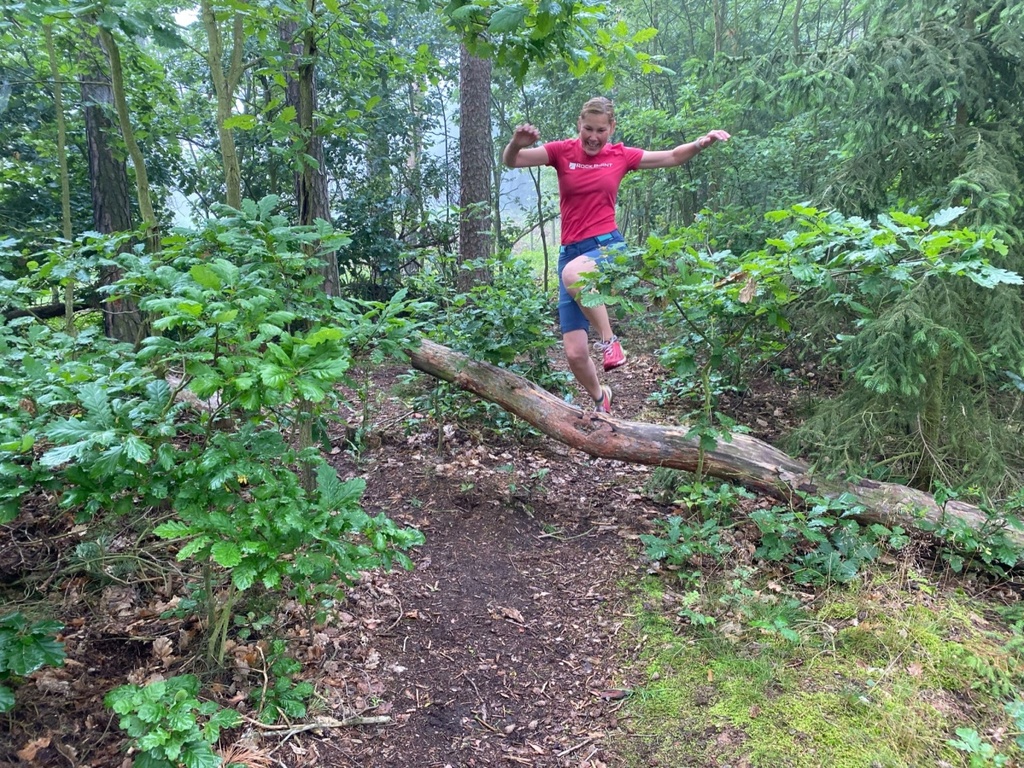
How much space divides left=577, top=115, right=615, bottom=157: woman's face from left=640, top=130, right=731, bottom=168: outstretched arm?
0.35 m

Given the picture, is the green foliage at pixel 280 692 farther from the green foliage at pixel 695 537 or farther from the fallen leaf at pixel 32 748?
the green foliage at pixel 695 537

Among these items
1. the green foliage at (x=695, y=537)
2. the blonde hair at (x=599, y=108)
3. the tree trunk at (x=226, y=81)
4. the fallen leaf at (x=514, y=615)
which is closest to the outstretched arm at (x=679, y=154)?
the blonde hair at (x=599, y=108)

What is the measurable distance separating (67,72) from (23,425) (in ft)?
17.7

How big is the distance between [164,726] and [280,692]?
0.51m

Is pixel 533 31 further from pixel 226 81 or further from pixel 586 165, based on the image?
pixel 226 81

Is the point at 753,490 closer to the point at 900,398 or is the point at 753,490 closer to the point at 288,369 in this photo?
the point at 900,398

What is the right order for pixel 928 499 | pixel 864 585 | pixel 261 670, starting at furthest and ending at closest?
pixel 928 499, pixel 864 585, pixel 261 670

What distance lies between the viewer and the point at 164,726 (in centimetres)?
174

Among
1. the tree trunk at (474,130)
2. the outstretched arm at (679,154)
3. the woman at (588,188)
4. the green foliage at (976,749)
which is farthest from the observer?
the tree trunk at (474,130)

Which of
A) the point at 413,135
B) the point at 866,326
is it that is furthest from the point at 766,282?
the point at 413,135

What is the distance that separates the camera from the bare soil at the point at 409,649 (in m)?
2.07

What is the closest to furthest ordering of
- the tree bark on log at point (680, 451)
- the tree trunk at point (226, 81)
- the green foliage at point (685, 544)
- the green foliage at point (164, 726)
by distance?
the green foliage at point (164, 726) < the tree trunk at point (226, 81) < the green foliage at point (685, 544) < the tree bark on log at point (680, 451)

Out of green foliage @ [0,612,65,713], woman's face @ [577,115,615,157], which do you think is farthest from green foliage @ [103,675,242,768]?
woman's face @ [577,115,615,157]

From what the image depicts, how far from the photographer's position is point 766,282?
287 cm
